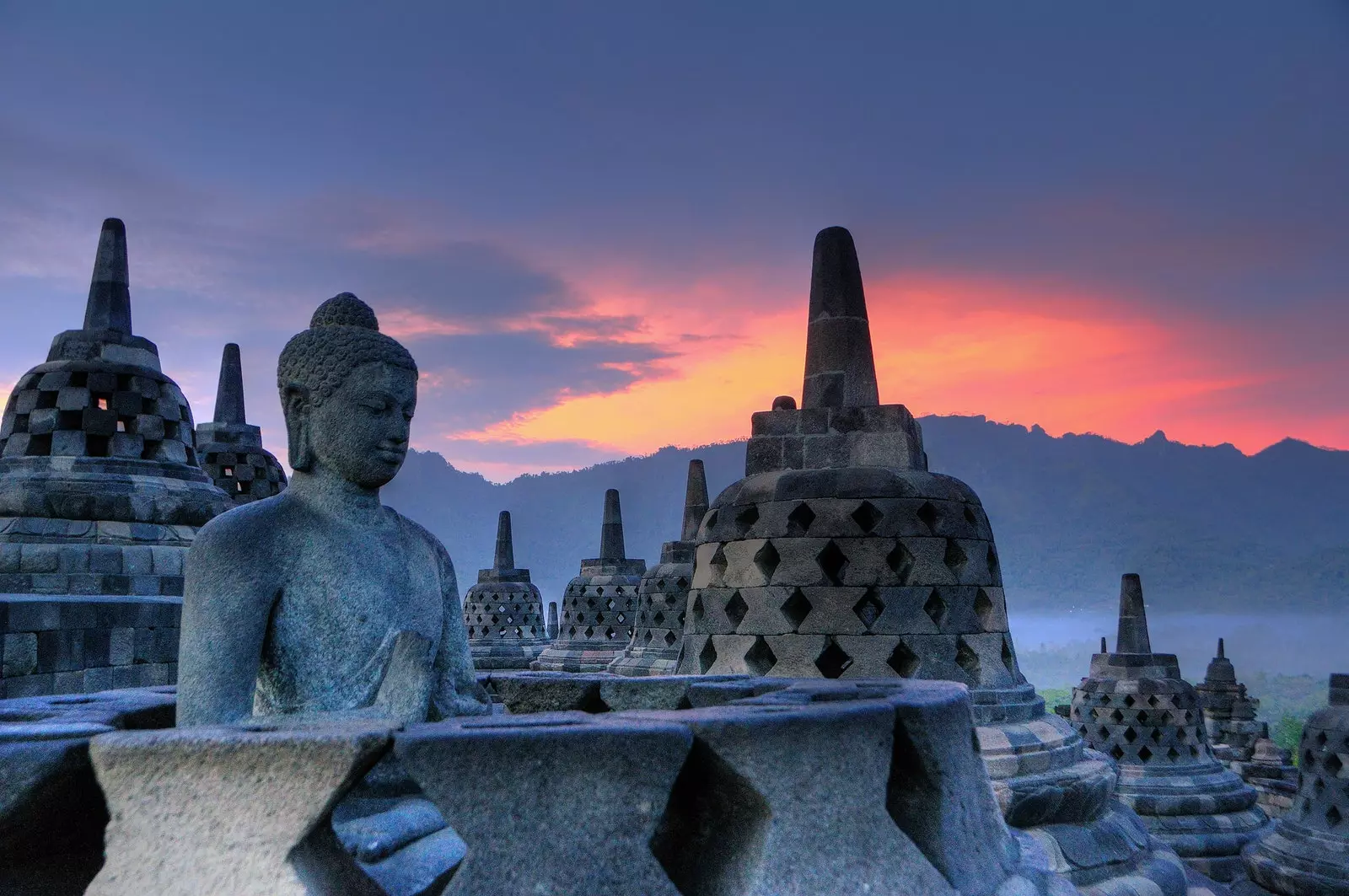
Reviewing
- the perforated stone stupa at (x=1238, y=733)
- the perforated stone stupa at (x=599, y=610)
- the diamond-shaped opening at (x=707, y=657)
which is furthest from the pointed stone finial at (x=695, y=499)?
the perforated stone stupa at (x=1238, y=733)

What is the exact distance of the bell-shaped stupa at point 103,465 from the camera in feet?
28.6

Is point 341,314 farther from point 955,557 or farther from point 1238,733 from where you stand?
point 1238,733

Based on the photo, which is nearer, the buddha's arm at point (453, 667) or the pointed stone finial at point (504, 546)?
the buddha's arm at point (453, 667)

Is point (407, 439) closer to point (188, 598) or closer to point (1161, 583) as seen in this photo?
point (188, 598)

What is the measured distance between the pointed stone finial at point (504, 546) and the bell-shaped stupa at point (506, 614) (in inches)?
1.4

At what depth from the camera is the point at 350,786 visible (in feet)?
6.06

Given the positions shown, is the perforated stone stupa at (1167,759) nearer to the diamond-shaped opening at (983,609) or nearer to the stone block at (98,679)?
the diamond-shaped opening at (983,609)

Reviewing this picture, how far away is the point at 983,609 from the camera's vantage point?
611cm

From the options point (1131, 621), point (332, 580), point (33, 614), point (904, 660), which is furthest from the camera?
point (1131, 621)

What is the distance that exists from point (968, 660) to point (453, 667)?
3839 millimetres

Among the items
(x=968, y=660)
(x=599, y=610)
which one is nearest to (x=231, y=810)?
(x=968, y=660)

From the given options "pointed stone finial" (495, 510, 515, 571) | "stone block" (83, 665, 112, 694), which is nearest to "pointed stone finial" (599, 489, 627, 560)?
"pointed stone finial" (495, 510, 515, 571)

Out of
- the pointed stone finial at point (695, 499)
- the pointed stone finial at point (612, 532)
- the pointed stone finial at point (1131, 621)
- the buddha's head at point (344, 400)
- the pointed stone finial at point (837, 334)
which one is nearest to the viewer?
the buddha's head at point (344, 400)

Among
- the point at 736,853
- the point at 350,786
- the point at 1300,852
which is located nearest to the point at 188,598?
the point at 350,786
